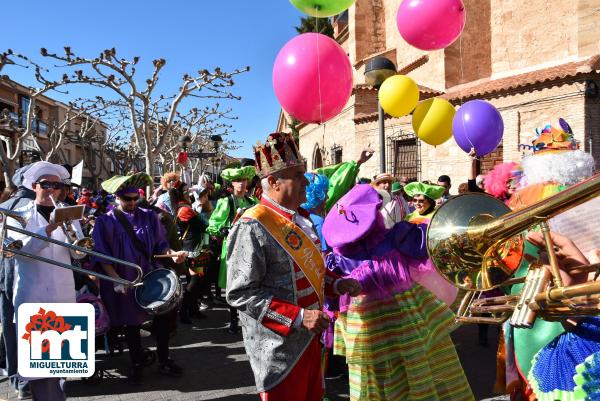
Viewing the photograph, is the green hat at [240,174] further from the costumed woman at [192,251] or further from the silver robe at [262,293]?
the silver robe at [262,293]

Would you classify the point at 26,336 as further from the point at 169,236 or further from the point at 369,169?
the point at 369,169

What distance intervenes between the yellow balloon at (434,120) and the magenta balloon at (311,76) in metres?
1.99

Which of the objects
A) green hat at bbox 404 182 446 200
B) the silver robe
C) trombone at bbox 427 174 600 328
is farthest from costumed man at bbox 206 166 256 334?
trombone at bbox 427 174 600 328

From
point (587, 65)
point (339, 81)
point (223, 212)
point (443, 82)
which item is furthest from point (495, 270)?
point (443, 82)

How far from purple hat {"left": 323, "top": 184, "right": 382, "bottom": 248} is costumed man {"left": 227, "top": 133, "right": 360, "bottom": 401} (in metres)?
0.50

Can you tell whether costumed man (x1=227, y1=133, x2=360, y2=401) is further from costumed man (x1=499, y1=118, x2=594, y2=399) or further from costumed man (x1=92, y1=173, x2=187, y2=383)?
costumed man (x1=92, y1=173, x2=187, y2=383)

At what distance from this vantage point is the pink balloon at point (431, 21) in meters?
5.24

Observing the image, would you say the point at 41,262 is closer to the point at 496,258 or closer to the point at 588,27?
the point at 496,258

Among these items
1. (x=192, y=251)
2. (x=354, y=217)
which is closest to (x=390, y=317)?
(x=354, y=217)

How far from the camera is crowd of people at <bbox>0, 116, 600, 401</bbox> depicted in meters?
2.37

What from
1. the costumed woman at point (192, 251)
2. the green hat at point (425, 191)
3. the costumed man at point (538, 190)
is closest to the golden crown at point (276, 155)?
the costumed man at point (538, 190)

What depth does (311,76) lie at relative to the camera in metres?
4.39

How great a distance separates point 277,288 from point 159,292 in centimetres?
177

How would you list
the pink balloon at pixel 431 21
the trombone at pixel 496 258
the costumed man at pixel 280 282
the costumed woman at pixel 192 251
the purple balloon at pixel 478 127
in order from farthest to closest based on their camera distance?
the costumed woman at pixel 192 251 < the purple balloon at pixel 478 127 < the pink balloon at pixel 431 21 < the costumed man at pixel 280 282 < the trombone at pixel 496 258
